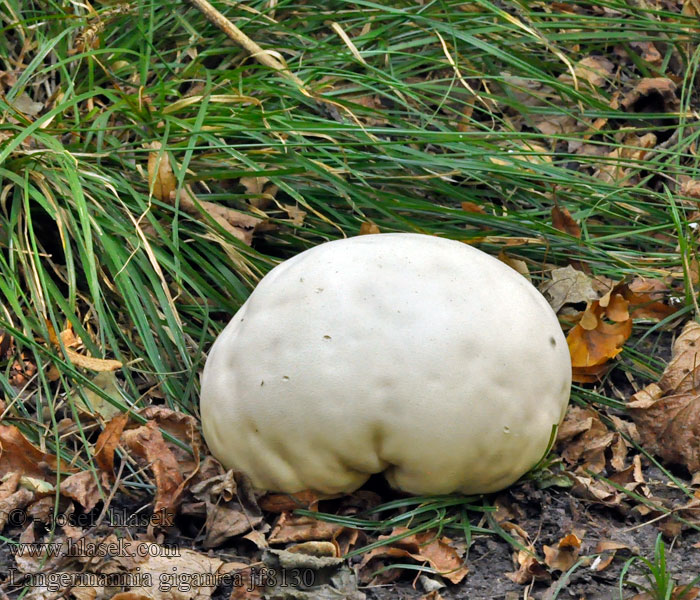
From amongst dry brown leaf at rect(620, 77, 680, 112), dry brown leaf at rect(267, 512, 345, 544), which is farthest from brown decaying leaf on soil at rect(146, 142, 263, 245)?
dry brown leaf at rect(620, 77, 680, 112)

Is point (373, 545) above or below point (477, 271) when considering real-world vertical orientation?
below

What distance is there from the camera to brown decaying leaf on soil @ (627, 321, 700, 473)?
238cm

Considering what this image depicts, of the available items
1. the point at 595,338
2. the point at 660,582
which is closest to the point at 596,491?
the point at 660,582

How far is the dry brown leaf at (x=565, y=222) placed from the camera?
2.92 meters

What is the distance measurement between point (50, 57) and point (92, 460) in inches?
68.8

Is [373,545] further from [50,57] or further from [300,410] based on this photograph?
[50,57]

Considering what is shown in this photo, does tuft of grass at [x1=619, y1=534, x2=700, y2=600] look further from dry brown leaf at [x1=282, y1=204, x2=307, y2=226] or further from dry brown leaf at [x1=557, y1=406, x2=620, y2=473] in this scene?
dry brown leaf at [x1=282, y1=204, x2=307, y2=226]

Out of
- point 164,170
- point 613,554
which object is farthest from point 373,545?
point 164,170

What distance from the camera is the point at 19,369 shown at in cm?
259

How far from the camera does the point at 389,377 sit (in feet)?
6.77

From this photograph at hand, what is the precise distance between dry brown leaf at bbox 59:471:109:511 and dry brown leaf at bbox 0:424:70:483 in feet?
0.18

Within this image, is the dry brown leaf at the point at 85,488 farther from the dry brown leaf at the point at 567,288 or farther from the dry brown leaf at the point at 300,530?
the dry brown leaf at the point at 567,288

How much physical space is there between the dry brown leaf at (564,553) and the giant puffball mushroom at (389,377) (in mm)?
203

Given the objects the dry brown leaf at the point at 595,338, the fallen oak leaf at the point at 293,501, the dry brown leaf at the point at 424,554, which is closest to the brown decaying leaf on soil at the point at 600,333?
the dry brown leaf at the point at 595,338
